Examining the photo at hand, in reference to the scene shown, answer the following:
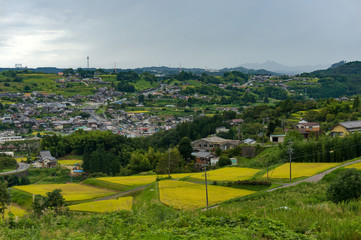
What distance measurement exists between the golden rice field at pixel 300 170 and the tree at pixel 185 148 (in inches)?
444

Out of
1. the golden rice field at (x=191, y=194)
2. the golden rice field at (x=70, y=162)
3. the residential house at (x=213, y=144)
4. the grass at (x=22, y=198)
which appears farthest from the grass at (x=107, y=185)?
the residential house at (x=213, y=144)

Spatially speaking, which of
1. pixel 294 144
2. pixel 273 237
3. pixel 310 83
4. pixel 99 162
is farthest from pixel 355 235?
pixel 310 83

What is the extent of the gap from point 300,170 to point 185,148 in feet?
44.9

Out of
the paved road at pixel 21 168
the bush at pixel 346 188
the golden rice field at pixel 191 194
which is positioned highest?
the bush at pixel 346 188

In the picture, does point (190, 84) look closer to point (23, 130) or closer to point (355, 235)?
point (23, 130)

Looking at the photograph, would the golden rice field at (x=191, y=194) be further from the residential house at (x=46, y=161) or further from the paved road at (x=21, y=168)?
the residential house at (x=46, y=161)

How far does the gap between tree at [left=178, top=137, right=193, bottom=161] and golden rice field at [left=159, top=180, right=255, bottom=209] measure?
11.3 metres

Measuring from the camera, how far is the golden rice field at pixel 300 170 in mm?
19611

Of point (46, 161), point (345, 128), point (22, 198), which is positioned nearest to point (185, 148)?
point (345, 128)

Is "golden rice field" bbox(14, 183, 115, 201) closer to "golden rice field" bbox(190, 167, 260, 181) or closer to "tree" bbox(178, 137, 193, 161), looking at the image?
"golden rice field" bbox(190, 167, 260, 181)

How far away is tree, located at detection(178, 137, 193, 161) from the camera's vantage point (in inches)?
1282

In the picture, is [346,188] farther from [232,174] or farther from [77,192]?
[77,192]

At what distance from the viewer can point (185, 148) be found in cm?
3278

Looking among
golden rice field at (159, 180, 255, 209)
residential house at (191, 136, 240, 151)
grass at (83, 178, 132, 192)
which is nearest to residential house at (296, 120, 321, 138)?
residential house at (191, 136, 240, 151)
